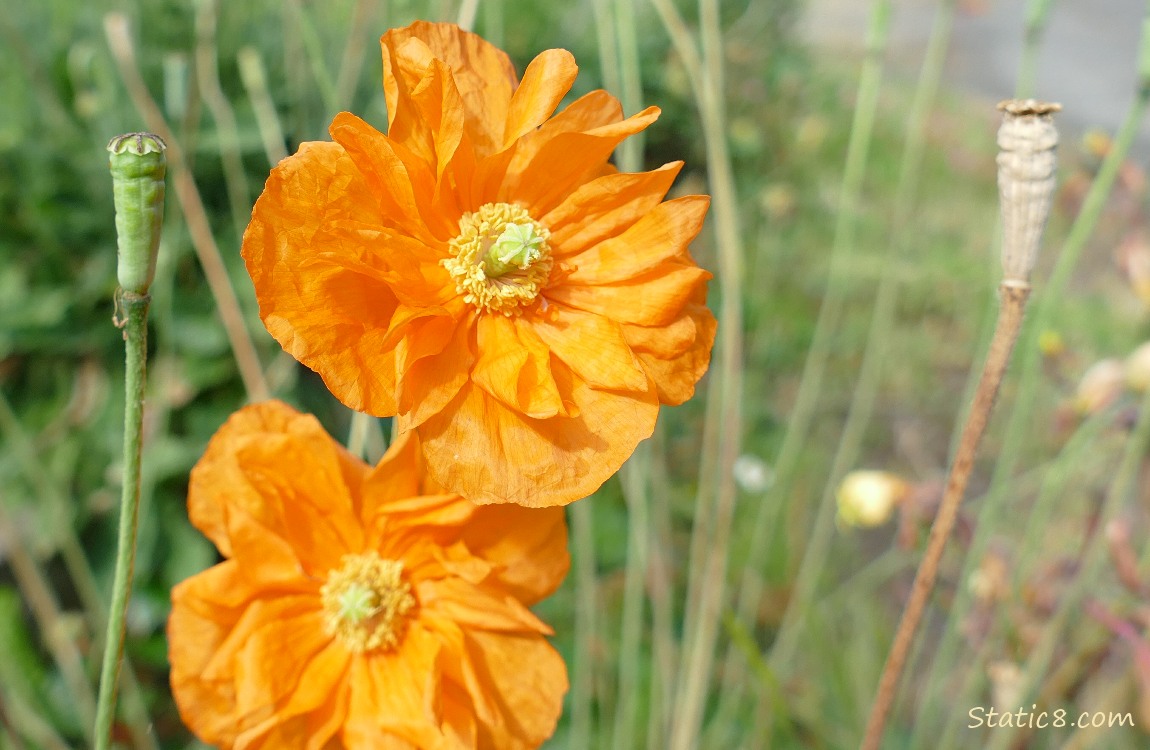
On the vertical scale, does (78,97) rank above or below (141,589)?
above

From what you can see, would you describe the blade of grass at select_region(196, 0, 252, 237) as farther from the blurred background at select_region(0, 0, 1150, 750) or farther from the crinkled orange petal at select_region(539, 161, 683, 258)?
the crinkled orange petal at select_region(539, 161, 683, 258)

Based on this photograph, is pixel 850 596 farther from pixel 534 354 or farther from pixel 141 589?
pixel 534 354

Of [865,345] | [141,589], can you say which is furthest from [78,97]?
[865,345]

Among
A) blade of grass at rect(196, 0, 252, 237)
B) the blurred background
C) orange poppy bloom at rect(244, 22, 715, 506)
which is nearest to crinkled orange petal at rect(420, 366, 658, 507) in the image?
orange poppy bloom at rect(244, 22, 715, 506)

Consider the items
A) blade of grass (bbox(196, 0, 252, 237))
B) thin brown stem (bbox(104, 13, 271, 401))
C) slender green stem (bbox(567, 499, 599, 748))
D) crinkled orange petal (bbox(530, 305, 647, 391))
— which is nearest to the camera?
crinkled orange petal (bbox(530, 305, 647, 391))

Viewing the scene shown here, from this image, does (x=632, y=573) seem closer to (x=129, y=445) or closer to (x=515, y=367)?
(x=515, y=367)

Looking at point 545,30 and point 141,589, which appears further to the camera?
point 545,30

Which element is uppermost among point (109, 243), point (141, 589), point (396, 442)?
point (396, 442)
